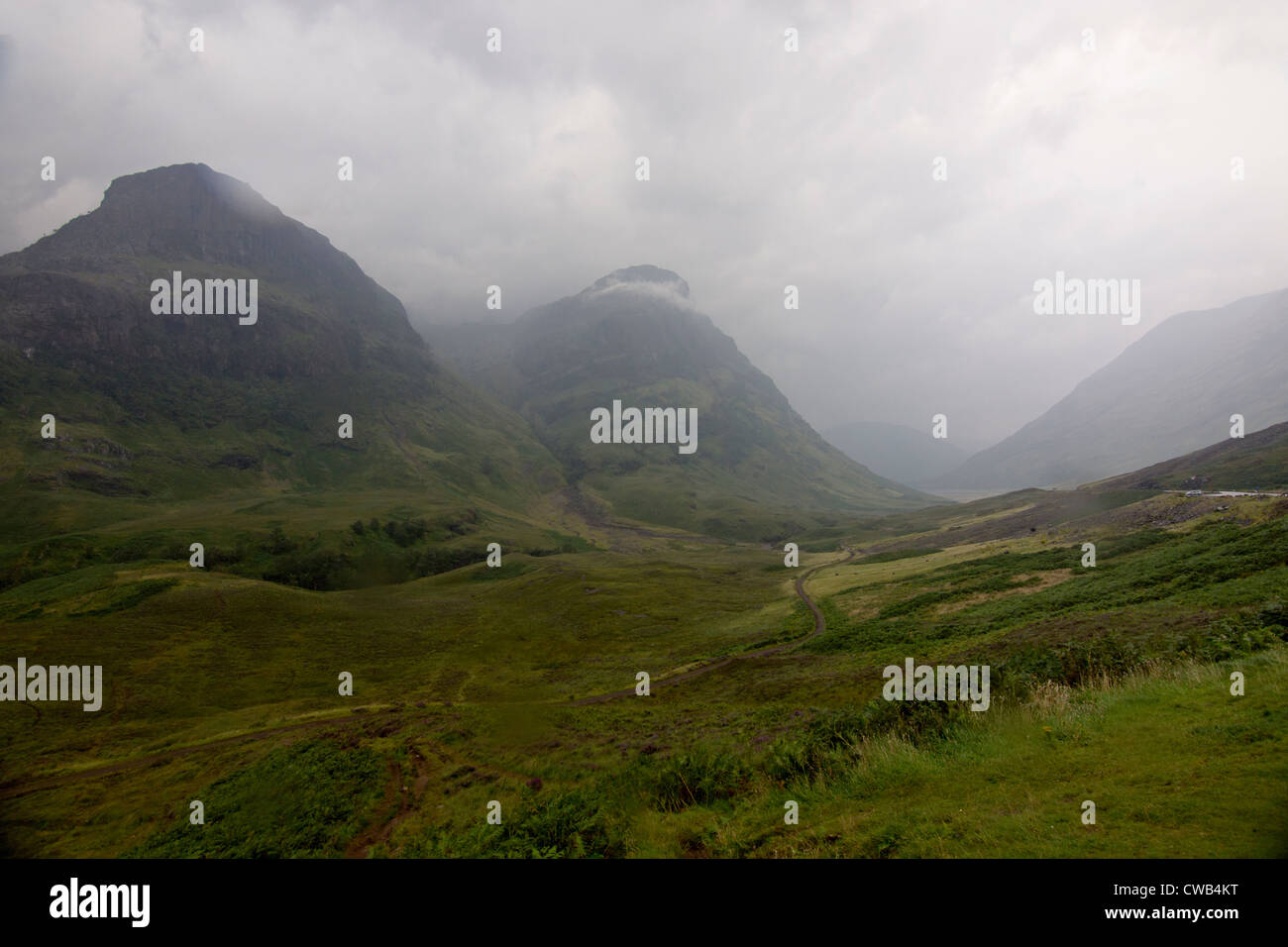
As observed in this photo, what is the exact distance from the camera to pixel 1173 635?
1928 centimetres

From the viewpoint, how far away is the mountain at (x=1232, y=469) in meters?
79.2

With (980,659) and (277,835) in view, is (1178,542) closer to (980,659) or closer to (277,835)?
(980,659)

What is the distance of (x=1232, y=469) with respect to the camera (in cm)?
9006

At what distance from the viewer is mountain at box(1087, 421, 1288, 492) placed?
260 ft
